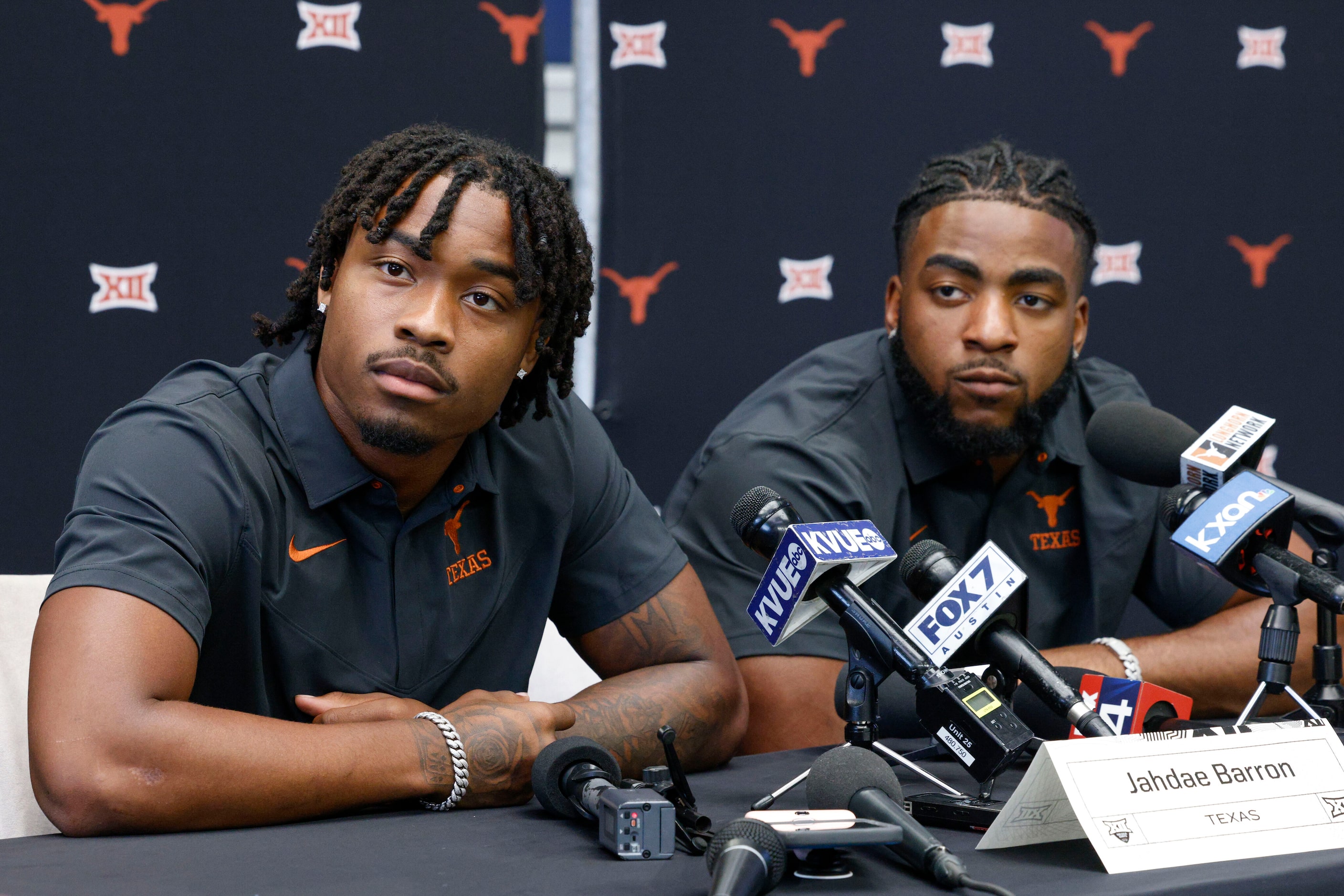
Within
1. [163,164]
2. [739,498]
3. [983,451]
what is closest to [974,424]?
[983,451]

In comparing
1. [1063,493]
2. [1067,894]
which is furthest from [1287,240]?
[1067,894]

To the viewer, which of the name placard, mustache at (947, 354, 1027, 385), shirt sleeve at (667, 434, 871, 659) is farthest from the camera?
mustache at (947, 354, 1027, 385)

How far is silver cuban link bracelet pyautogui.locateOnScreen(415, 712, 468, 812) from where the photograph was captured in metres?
1.36

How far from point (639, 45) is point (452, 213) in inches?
49.4

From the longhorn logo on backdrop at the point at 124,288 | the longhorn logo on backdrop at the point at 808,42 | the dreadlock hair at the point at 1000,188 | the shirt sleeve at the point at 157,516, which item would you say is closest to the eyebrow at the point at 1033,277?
the dreadlock hair at the point at 1000,188

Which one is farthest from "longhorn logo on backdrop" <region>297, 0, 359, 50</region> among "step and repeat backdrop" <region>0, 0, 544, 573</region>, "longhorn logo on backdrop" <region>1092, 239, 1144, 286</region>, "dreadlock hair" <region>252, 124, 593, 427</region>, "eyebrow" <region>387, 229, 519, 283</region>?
"longhorn logo on backdrop" <region>1092, 239, 1144, 286</region>

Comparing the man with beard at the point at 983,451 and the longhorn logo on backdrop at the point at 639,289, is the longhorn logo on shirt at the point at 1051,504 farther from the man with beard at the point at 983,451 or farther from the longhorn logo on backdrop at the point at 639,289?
the longhorn logo on backdrop at the point at 639,289

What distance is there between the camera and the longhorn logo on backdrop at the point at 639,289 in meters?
2.75

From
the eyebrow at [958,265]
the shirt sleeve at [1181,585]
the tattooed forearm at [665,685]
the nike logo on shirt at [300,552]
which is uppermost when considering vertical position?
the eyebrow at [958,265]

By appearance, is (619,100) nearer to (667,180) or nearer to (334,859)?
(667,180)

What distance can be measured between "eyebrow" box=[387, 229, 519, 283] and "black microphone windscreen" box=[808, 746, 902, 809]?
81cm

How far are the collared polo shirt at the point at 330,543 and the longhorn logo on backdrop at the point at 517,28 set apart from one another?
1042 millimetres

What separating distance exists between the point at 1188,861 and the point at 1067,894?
0.15 metres

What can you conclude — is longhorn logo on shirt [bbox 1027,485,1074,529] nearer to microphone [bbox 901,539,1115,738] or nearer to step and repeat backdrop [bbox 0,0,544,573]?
microphone [bbox 901,539,1115,738]
